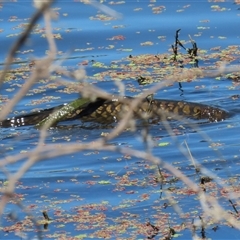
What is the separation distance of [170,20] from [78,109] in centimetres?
339

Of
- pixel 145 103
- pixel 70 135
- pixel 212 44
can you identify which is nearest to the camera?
pixel 70 135

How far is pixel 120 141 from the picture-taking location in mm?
6668

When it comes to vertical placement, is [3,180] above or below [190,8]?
below

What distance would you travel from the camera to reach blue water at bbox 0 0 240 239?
4.96m

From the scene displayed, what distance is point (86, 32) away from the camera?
33.7ft

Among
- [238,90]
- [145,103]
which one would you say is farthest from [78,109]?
[238,90]

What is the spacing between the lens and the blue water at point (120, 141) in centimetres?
496

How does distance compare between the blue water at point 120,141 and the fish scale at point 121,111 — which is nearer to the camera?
the blue water at point 120,141

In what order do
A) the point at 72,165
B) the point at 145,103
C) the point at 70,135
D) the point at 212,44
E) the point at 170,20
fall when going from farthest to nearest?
the point at 170,20, the point at 212,44, the point at 145,103, the point at 70,135, the point at 72,165

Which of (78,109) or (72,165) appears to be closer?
(72,165)

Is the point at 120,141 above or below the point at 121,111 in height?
below

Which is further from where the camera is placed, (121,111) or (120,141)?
(121,111)

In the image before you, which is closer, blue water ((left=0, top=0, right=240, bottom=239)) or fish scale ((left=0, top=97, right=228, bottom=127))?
blue water ((left=0, top=0, right=240, bottom=239))

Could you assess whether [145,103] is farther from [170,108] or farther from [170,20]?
[170,20]
